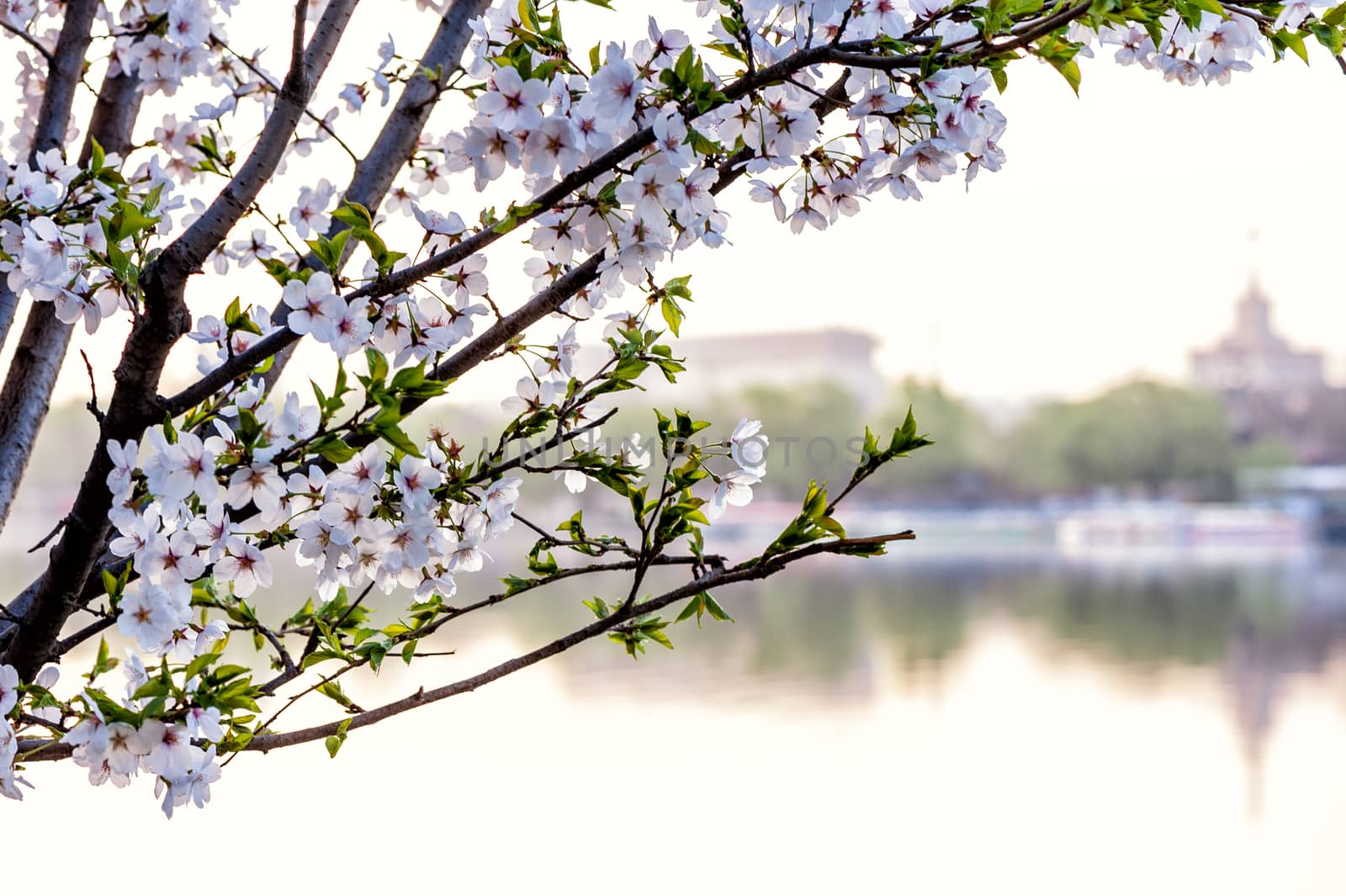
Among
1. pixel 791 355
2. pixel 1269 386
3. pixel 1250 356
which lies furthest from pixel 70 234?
pixel 1250 356

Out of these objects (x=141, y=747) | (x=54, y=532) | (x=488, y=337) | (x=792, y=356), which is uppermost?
(x=792, y=356)

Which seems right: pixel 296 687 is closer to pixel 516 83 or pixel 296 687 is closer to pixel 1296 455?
pixel 516 83

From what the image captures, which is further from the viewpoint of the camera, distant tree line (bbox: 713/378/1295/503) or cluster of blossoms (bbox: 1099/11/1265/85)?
distant tree line (bbox: 713/378/1295/503)

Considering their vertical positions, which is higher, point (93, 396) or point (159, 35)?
point (159, 35)

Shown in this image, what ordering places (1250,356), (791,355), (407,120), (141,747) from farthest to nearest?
(791,355) < (1250,356) < (407,120) < (141,747)

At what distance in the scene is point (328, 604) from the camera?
75 cm

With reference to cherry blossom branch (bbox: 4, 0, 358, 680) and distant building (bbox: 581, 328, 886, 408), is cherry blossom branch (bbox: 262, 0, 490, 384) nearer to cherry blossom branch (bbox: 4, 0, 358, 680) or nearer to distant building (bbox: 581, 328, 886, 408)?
Result: cherry blossom branch (bbox: 4, 0, 358, 680)

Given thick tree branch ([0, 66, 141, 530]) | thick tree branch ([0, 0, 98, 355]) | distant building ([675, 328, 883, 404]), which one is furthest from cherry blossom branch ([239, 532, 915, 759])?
distant building ([675, 328, 883, 404])

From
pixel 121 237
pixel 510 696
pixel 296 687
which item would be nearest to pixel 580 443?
pixel 121 237

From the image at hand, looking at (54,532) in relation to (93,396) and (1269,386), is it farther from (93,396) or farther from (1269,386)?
(1269,386)

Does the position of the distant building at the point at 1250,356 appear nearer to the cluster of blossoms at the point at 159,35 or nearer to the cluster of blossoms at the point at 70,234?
the cluster of blossoms at the point at 159,35

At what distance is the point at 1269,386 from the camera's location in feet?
78.7

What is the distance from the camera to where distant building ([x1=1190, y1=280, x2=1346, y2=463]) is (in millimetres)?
21203

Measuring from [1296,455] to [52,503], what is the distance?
19035 mm
